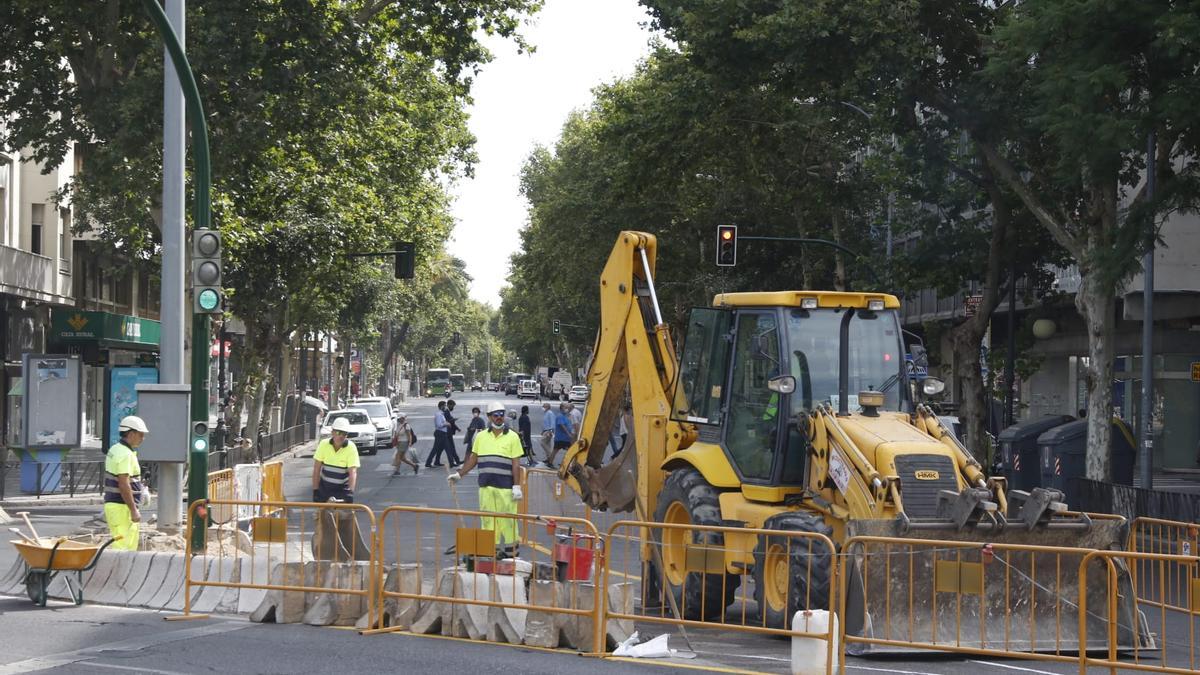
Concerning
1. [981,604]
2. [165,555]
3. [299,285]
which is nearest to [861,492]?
[981,604]

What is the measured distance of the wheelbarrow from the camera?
12.6 metres

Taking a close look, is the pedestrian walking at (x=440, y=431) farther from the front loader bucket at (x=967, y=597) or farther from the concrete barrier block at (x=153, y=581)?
the front loader bucket at (x=967, y=597)

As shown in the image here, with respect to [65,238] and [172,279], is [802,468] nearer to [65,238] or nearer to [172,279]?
[172,279]

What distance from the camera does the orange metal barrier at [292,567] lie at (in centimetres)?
1185

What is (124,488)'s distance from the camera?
1327 cm

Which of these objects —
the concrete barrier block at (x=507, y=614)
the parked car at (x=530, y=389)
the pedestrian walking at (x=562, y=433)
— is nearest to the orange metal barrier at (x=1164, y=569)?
the concrete barrier block at (x=507, y=614)

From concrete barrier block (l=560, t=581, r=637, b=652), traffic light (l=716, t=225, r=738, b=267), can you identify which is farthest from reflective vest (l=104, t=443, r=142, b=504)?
traffic light (l=716, t=225, r=738, b=267)

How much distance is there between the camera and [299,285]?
3825 centimetres

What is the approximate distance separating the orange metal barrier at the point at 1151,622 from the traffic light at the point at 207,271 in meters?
8.42

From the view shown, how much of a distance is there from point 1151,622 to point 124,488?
8983 millimetres

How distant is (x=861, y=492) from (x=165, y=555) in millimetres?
6171

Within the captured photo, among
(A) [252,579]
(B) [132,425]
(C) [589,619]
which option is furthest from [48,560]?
(C) [589,619]

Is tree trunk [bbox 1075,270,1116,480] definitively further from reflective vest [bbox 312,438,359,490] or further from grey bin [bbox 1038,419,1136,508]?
reflective vest [bbox 312,438,359,490]

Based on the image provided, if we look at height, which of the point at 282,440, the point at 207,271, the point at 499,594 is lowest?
the point at 282,440
